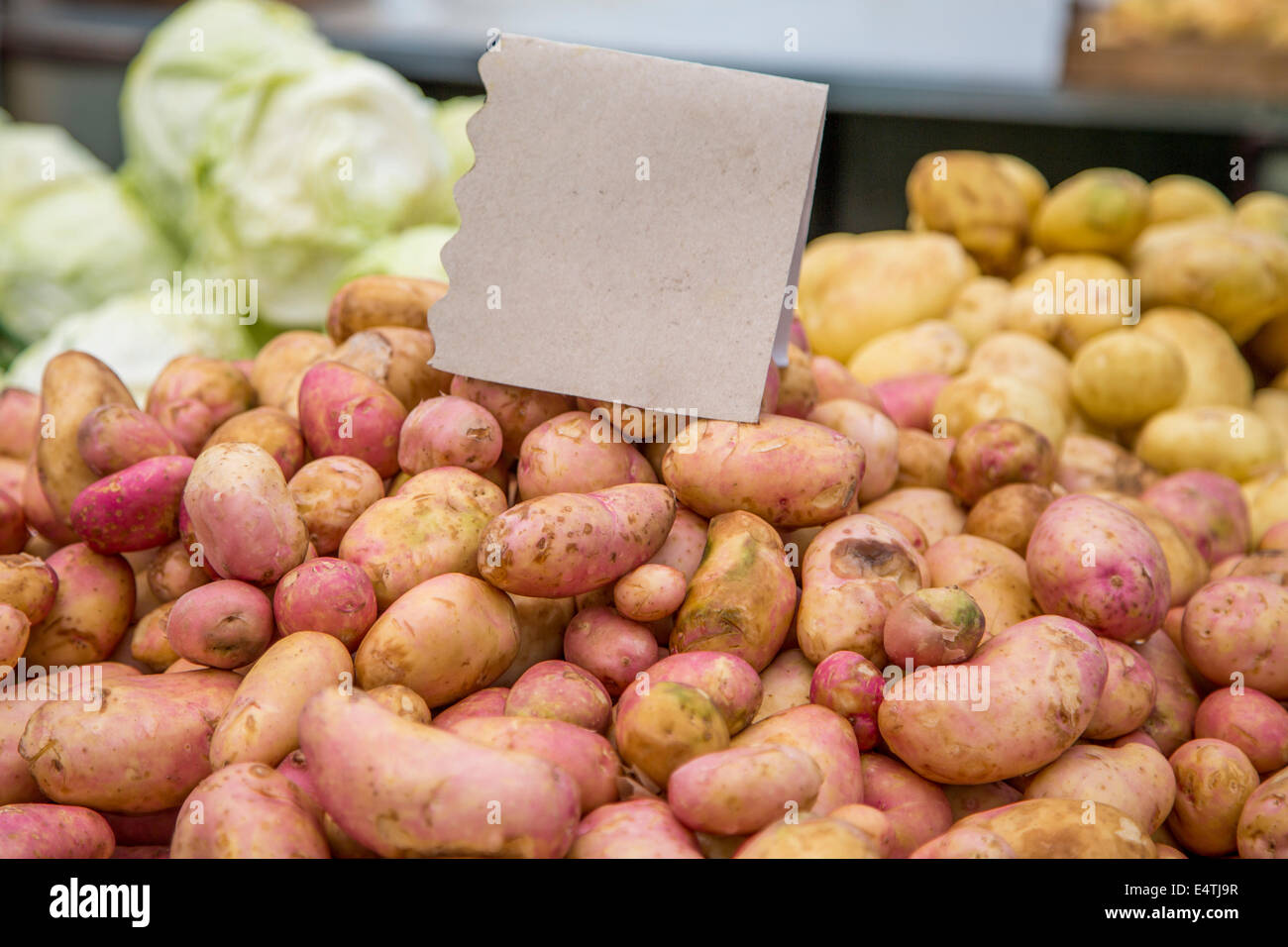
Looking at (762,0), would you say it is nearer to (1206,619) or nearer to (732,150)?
(732,150)

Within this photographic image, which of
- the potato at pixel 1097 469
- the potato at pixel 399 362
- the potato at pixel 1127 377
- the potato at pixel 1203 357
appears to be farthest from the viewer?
the potato at pixel 1203 357

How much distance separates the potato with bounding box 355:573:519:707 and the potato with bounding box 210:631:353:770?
0.11ft

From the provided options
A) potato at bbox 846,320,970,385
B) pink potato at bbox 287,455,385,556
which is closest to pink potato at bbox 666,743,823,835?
pink potato at bbox 287,455,385,556

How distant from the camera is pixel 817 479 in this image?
3.28 feet

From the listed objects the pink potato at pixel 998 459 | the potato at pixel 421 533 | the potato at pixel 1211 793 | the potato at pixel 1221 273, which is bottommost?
the potato at pixel 1211 793

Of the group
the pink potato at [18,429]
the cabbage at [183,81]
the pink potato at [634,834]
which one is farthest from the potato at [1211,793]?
the cabbage at [183,81]

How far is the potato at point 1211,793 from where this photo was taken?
894mm

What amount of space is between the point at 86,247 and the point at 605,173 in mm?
1719

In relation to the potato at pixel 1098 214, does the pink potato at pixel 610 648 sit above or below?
below

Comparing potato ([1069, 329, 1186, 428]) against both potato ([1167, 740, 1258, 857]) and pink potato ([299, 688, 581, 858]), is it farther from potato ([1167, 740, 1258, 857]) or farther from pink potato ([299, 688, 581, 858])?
pink potato ([299, 688, 581, 858])

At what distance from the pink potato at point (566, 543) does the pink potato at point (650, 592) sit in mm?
13

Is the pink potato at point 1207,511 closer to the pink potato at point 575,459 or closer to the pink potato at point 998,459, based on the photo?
the pink potato at point 998,459

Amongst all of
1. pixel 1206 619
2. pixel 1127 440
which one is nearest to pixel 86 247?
pixel 1127 440

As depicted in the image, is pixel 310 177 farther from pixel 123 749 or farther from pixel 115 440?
pixel 123 749
